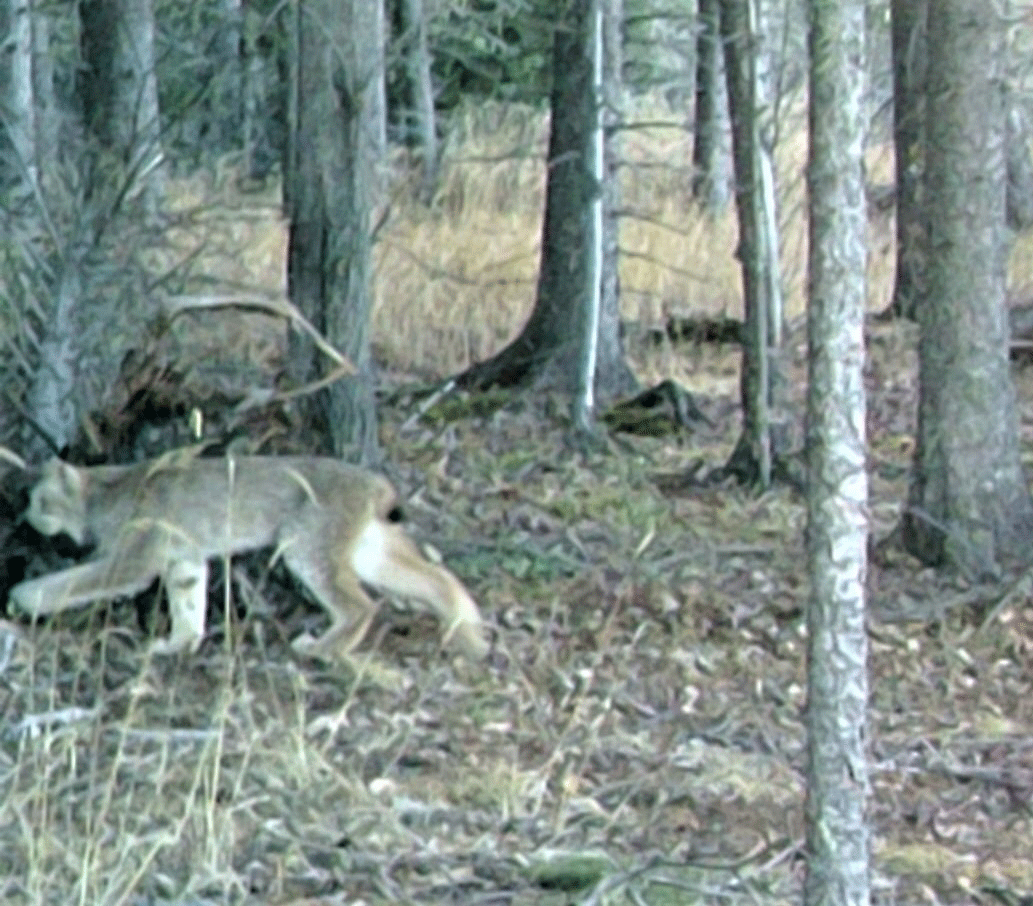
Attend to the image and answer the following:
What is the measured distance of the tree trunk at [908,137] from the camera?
1513 cm

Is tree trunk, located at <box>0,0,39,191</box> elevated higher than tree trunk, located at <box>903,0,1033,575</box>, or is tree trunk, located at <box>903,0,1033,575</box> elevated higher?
tree trunk, located at <box>0,0,39,191</box>

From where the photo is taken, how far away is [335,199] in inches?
387

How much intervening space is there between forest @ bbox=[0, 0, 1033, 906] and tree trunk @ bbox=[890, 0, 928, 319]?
499 millimetres

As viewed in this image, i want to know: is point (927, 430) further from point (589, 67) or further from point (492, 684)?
point (589, 67)

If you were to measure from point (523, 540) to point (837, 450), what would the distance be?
17.6ft

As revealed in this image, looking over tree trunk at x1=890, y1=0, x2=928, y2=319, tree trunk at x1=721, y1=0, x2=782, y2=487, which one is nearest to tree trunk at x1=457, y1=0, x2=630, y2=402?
tree trunk at x1=721, y1=0, x2=782, y2=487

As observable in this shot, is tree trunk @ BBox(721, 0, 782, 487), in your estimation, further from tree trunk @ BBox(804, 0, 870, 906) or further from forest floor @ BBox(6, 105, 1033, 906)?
tree trunk @ BBox(804, 0, 870, 906)

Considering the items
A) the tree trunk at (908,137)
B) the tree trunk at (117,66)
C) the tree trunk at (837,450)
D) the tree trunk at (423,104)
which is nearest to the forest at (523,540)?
the tree trunk at (837,450)

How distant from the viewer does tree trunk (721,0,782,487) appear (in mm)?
11383

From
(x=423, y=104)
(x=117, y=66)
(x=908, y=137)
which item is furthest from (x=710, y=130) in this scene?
(x=117, y=66)

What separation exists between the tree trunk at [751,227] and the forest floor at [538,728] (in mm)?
264

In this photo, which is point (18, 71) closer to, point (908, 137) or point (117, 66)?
point (117, 66)

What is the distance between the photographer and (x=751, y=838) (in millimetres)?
6961

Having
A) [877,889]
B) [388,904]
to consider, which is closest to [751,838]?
[877,889]
